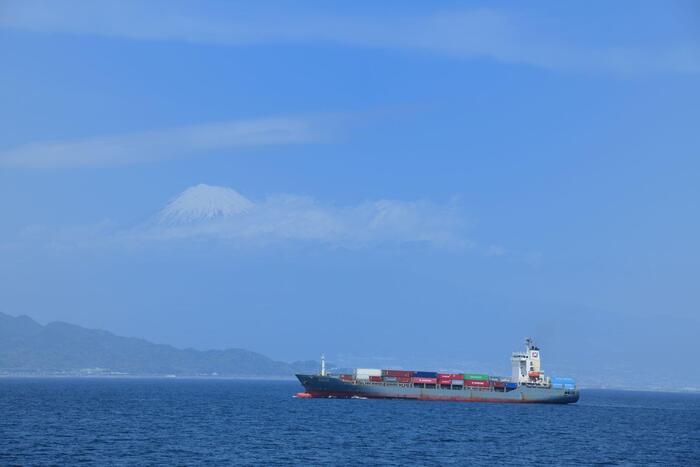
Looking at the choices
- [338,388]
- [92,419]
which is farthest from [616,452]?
[338,388]

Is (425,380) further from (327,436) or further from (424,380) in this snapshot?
(327,436)

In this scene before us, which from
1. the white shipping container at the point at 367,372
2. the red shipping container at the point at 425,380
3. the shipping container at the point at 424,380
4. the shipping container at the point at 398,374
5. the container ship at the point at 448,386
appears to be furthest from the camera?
the white shipping container at the point at 367,372

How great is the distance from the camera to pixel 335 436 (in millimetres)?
90938

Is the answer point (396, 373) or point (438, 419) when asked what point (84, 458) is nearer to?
point (438, 419)

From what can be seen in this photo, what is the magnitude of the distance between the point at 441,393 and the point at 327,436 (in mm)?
67397

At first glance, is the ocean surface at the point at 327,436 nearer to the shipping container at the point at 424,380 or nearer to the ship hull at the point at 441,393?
the ship hull at the point at 441,393

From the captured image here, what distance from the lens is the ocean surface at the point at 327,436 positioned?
74812mm

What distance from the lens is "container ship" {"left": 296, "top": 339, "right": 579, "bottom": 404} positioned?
15362cm

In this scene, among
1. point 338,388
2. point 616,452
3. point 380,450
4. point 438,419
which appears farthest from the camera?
point 338,388

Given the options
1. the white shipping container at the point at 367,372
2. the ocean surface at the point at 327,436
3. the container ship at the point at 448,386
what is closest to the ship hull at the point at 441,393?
the container ship at the point at 448,386

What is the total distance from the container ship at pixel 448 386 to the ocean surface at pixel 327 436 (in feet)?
48.0

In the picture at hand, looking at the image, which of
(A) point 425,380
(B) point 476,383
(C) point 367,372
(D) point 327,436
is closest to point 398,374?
(A) point 425,380

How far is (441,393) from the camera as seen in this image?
15575 cm

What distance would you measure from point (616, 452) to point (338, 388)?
2800 inches
